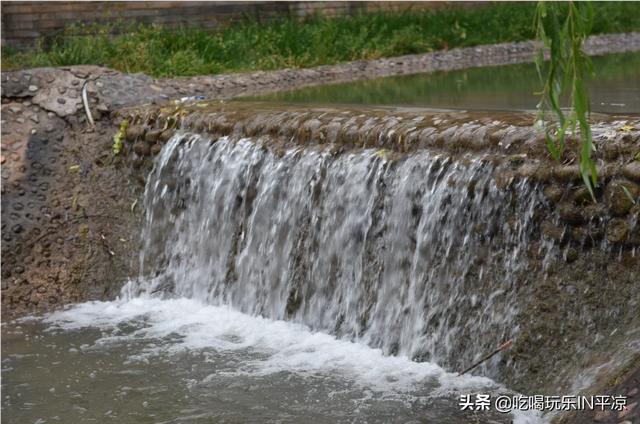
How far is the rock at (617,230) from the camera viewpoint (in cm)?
558

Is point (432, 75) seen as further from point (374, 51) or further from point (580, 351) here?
point (580, 351)

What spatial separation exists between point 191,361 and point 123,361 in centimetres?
49

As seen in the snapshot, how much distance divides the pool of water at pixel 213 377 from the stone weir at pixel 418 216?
28cm

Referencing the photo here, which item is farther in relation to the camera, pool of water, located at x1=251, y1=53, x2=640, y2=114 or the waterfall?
pool of water, located at x1=251, y1=53, x2=640, y2=114

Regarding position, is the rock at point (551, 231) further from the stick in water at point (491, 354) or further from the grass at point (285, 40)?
the grass at point (285, 40)

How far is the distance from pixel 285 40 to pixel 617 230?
414 inches

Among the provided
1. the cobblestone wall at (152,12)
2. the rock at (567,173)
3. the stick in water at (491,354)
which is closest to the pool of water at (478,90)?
the rock at (567,173)

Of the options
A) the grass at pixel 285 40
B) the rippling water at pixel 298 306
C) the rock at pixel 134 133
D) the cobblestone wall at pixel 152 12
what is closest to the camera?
the rippling water at pixel 298 306

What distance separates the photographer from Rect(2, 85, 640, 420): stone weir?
18.6 ft

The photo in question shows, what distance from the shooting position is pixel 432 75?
14117 mm

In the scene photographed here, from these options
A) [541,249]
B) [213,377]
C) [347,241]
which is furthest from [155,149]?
[541,249]

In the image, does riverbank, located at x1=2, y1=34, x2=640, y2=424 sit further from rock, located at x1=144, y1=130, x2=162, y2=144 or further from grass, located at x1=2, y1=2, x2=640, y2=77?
grass, located at x1=2, y1=2, x2=640, y2=77

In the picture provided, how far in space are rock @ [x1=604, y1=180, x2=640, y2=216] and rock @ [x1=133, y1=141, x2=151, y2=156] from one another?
497 cm

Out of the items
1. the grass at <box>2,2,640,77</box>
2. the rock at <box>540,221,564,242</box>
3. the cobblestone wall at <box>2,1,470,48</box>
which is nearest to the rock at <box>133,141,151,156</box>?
the grass at <box>2,2,640,77</box>
